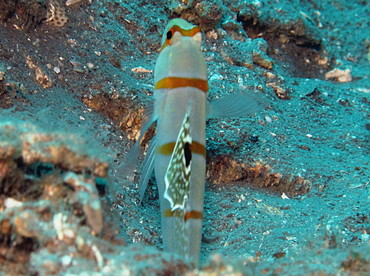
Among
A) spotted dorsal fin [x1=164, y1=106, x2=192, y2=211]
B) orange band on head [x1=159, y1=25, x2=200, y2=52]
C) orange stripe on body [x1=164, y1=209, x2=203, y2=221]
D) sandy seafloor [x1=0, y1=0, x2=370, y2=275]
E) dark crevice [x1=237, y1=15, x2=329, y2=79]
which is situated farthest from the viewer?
dark crevice [x1=237, y1=15, x2=329, y2=79]

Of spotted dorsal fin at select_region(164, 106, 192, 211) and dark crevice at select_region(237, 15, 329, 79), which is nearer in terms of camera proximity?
spotted dorsal fin at select_region(164, 106, 192, 211)

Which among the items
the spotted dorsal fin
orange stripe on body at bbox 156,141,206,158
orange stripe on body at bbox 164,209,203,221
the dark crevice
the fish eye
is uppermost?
the dark crevice

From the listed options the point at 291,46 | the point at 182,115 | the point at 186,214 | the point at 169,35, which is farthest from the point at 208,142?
the point at 291,46

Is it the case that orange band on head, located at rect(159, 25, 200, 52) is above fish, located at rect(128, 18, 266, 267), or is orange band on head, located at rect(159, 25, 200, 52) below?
above

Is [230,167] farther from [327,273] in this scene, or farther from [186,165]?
[327,273]

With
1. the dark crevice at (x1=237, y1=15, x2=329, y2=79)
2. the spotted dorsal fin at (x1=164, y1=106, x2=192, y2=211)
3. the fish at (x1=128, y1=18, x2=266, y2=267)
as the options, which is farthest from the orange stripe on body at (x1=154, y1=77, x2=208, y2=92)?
the dark crevice at (x1=237, y1=15, x2=329, y2=79)

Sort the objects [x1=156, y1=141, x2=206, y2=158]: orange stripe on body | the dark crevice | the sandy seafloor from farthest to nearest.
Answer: the dark crevice, [x1=156, y1=141, x2=206, y2=158]: orange stripe on body, the sandy seafloor

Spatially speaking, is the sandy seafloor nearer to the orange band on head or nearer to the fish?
the fish
